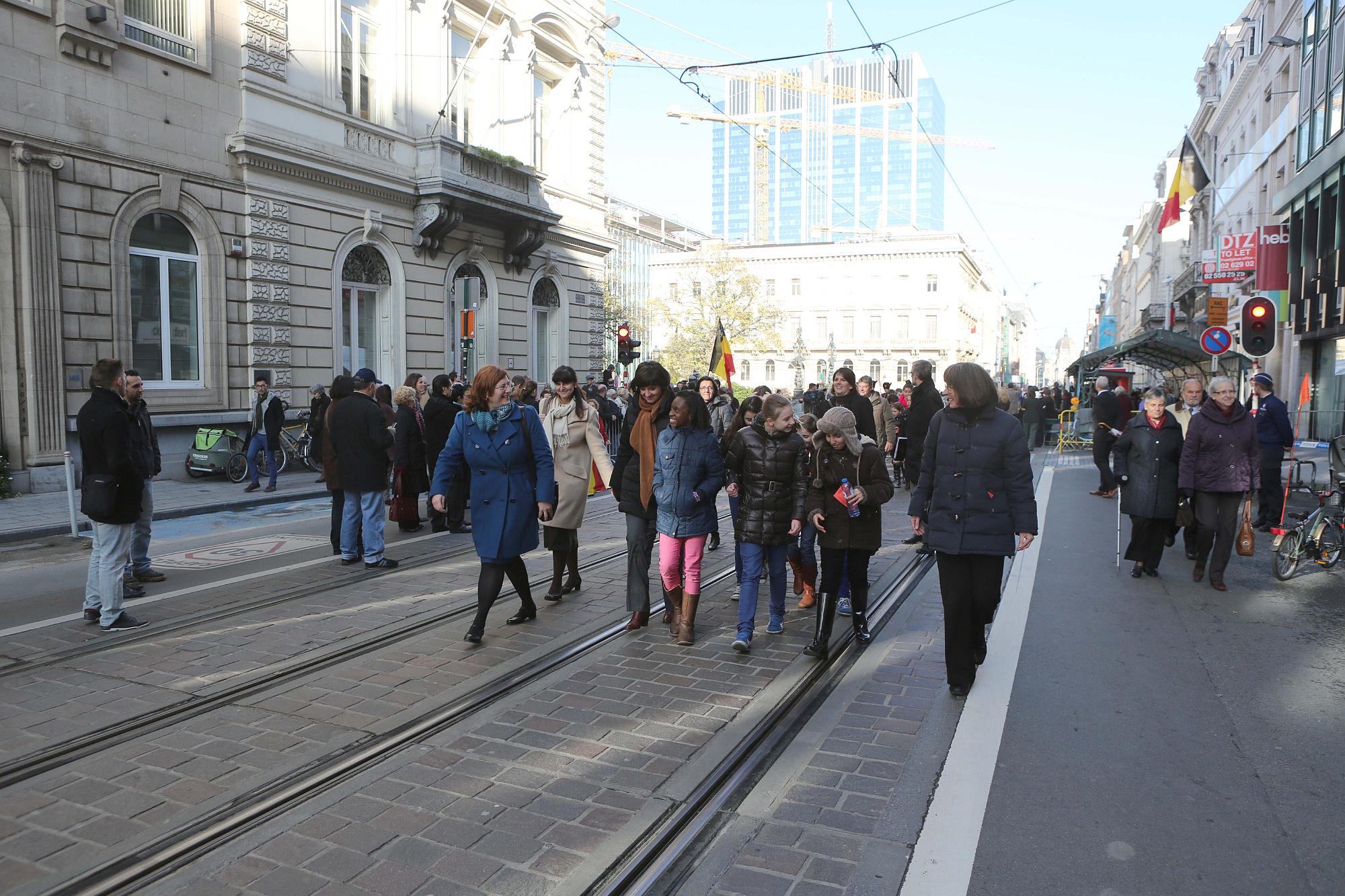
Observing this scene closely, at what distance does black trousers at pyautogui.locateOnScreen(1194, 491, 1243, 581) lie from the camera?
8141mm

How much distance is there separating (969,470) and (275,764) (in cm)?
378

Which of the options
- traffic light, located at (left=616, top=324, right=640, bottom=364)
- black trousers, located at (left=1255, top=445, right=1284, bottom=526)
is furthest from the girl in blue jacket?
traffic light, located at (left=616, top=324, right=640, bottom=364)

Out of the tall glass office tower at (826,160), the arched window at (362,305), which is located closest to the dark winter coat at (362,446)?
the arched window at (362,305)

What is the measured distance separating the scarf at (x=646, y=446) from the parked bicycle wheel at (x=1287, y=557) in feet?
19.4

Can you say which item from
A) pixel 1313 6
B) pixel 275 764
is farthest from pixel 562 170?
pixel 275 764

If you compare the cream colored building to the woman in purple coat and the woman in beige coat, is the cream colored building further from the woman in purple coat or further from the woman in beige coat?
the woman in beige coat

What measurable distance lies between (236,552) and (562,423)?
4344 mm

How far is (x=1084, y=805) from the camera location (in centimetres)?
391

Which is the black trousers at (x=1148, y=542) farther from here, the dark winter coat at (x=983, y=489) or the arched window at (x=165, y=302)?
the arched window at (x=165, y=302)

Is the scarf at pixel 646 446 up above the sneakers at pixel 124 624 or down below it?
above

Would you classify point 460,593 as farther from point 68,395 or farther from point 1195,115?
point 1195,115

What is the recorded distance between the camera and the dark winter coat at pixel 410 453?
10898mm

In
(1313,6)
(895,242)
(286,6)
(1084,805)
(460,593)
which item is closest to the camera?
(1084,805)

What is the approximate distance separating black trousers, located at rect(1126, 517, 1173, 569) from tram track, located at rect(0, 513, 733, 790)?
4.62 metres
